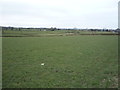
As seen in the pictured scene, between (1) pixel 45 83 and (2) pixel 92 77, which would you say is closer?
(1) pixel 45 83

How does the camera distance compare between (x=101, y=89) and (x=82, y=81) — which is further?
(x=82, y=81)

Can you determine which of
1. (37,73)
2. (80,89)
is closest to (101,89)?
(80,89)

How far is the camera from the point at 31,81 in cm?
938

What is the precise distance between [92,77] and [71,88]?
2305 millimetres

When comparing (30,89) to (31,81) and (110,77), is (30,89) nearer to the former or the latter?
(31,81)

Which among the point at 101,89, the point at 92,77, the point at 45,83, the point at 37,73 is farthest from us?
the point at 37,73

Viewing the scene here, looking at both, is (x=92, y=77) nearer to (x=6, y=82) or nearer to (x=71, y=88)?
(x=71, y=88)

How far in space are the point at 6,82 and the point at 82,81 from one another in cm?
383

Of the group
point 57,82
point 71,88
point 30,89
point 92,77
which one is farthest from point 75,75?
point 30,89

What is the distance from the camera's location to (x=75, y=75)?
10570mm

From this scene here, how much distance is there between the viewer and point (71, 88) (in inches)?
321

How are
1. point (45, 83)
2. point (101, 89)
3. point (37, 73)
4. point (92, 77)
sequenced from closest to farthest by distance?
point (101, 89)
point (45, 83)
point (92, 77)
point (37, 73)

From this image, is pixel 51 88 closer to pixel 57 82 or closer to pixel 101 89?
pixel 57 82

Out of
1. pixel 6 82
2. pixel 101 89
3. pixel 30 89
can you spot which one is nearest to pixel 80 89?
pixel 101 89
